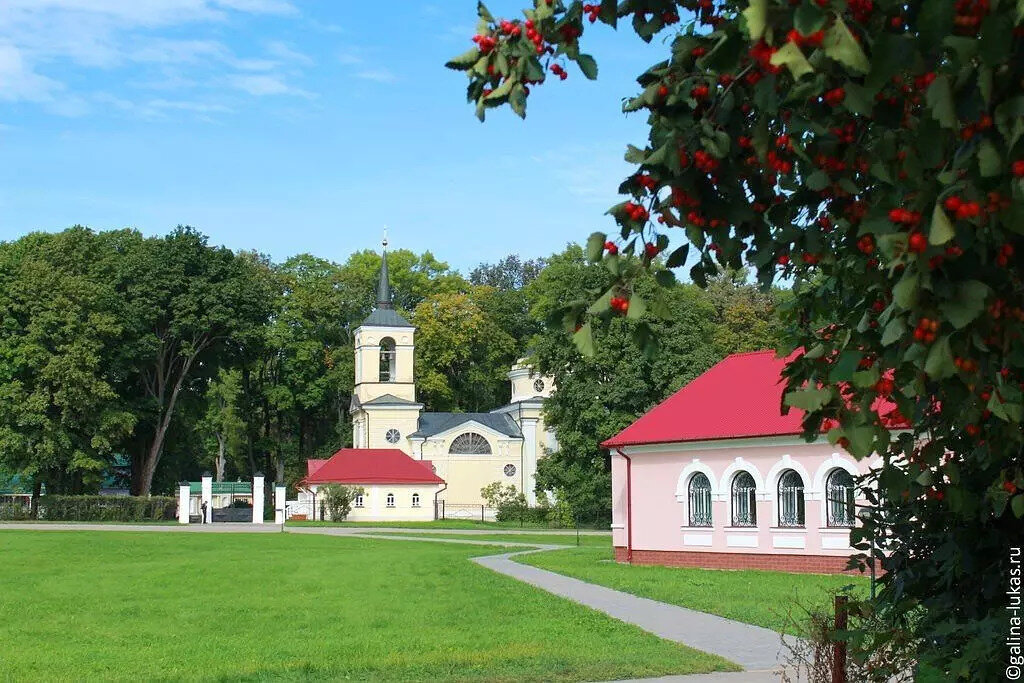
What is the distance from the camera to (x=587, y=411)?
4712 cm

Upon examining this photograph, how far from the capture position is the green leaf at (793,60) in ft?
8.34

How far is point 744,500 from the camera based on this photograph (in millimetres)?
26469

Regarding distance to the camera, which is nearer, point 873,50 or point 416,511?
point 873,50

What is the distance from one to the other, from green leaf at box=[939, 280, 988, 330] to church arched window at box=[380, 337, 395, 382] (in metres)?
69.9

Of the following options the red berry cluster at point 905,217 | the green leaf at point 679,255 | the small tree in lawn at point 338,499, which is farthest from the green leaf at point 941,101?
the small tree in lawn at point 338,499

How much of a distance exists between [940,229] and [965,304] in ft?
0.80

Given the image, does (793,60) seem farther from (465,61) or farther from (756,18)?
(465,61)

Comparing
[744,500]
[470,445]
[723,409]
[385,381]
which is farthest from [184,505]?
[744,500]

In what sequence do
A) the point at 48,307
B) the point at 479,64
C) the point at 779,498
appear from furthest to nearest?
the point at 48,307 < the point at 779,498 < the point at 479,64

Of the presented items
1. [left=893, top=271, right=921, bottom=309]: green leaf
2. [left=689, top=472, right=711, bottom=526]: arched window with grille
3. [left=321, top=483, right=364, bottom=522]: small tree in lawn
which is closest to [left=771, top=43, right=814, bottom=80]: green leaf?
[left=893, top=271, right=921, bottom=309]: green leaf

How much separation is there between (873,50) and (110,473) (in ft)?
213

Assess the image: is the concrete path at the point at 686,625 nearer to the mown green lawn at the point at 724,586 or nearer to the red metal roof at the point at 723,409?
the mown green lawn at the point at 724,586

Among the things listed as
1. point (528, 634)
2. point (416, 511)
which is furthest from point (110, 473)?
point (528, 634)

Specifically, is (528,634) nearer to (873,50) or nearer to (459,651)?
(459,651)
